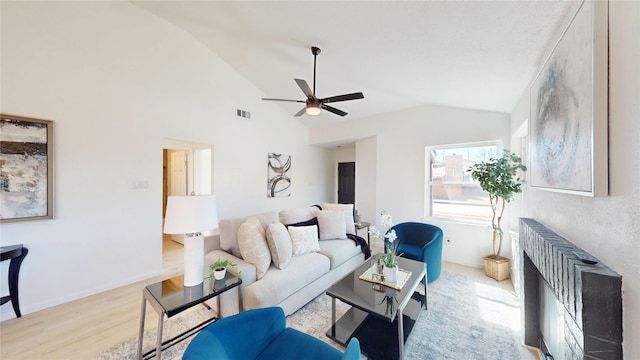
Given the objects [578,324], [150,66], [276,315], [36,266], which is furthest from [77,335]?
[578,324]

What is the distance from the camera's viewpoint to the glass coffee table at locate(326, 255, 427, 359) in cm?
166

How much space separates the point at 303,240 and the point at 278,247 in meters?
0.50

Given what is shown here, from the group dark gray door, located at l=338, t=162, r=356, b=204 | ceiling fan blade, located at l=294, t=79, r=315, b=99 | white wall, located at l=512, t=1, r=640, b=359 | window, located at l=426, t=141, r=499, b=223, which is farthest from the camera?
dark gray door, located at l=338, t=162, r=356, b=204

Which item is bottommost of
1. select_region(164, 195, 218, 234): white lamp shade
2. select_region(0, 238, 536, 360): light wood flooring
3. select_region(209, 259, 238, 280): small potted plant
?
select_region(0, 238, 536, 360): light wood flooring

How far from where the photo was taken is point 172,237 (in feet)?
16.1

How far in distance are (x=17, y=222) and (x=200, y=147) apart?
7.58ft

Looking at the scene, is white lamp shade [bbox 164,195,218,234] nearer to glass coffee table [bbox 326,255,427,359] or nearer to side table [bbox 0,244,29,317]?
glass coffee table [bbox 326,255,427,359]

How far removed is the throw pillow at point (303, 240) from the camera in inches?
106

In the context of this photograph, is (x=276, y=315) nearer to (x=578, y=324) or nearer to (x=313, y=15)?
(x=578, y=324)

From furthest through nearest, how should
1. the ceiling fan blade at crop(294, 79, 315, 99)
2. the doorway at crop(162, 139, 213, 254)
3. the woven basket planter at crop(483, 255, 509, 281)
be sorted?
1. the doorway at crop(162, 139, 213, 254)
2. the woven basket planter at crop(483, 255, 509, 281)
3. the ceiling fan blade at crop(294, 79, 315, 99)

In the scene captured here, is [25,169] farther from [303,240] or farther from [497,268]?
[497,268]

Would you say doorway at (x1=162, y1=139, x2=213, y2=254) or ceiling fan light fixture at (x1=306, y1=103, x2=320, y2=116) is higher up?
ceiling fan light fixture at (x1=306, y1=103, x2=320, y2=116)

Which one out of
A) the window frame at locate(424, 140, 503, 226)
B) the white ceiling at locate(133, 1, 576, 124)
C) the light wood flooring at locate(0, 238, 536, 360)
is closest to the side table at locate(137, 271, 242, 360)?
the light wood flooring at locate(0, 238, 536, 360)

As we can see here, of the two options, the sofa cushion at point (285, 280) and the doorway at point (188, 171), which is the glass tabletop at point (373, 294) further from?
the doorway at point (188, 171)
